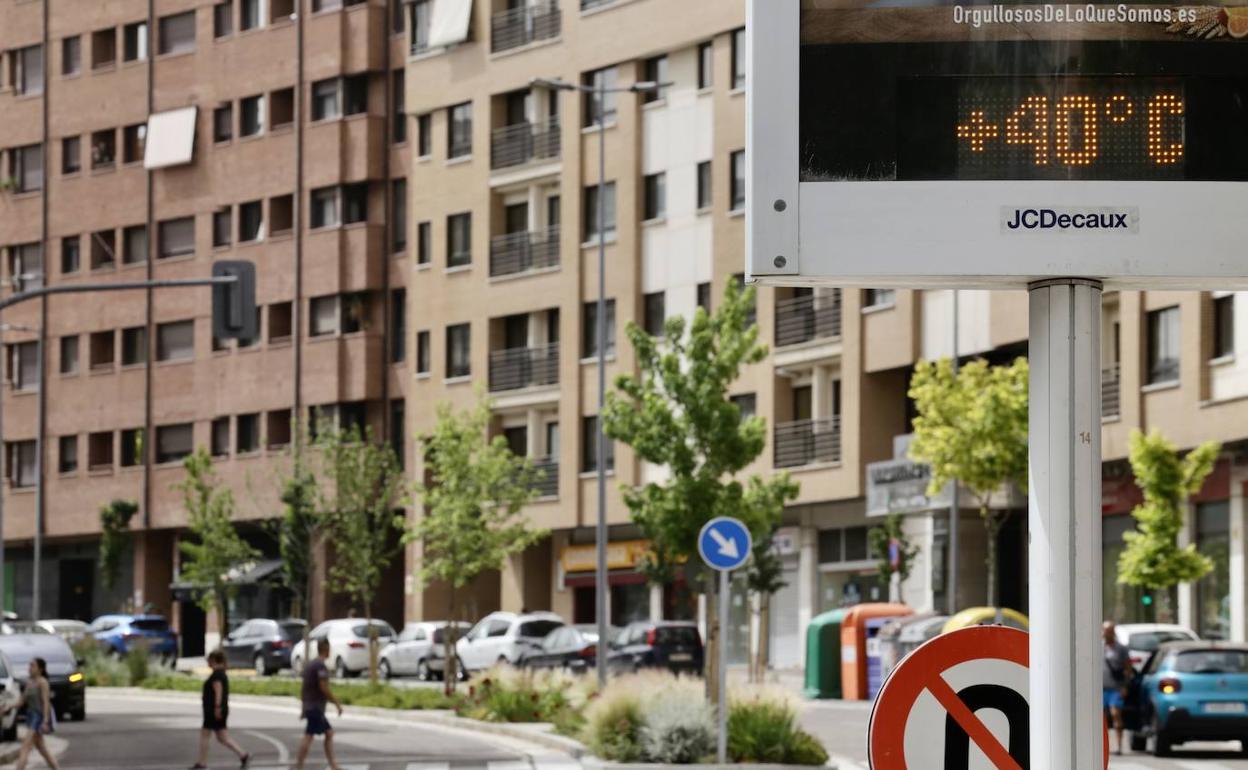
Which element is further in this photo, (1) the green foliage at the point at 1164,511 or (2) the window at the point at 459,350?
(2) the window at the point at 459,350

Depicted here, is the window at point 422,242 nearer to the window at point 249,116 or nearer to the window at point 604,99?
the window at point 604,99

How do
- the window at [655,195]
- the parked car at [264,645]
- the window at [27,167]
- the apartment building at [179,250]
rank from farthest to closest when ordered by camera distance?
the window at [27,167]
the apartment building at [179,250]
the window at [655,195]
the parked car at [264,645]

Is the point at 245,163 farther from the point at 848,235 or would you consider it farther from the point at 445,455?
the point at 848,235

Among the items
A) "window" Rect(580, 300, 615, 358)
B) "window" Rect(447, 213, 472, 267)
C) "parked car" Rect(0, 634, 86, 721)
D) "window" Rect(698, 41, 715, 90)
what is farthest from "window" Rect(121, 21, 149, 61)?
"parked car" Rect(0, 634, 86, 721)

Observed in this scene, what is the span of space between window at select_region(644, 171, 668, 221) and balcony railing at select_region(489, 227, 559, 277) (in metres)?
3.80

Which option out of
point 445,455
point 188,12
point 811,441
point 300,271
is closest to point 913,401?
point 811,441

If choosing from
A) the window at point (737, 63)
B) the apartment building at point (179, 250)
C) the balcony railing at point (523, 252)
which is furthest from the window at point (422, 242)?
the window at point (737, 63)

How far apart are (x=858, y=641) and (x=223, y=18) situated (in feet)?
140

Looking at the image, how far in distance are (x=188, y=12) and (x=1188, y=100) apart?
3058 inches

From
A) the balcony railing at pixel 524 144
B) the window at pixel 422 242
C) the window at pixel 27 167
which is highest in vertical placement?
the window at pixel 27 167

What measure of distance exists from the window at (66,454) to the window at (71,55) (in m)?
Result: 12.3

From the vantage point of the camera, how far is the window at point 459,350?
2719 inches

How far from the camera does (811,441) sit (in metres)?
57.6

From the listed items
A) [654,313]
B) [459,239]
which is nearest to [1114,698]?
[654,313]
